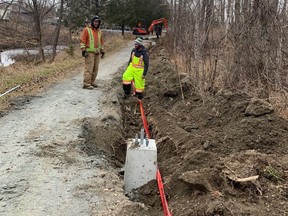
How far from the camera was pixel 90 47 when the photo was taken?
36.2 feet

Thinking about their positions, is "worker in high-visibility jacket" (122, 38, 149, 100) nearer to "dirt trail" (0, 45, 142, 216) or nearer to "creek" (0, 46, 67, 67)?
"dirt trail" (0, 45, 142, 216)

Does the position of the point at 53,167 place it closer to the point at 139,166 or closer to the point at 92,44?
the point at 139,166

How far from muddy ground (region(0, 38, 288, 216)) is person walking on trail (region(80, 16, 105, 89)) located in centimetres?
199

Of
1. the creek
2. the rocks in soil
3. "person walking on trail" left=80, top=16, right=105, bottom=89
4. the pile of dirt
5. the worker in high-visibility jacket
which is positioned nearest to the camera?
the pile of dirt

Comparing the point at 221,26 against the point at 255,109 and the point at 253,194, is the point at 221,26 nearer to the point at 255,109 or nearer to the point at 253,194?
the point at 255,109

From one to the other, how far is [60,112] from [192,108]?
3031 mm

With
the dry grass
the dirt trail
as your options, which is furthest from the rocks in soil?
the dry grass

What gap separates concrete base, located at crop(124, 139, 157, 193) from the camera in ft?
17.3

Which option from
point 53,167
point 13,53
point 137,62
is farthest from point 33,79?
point 13,53

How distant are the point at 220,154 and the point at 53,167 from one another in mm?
2509

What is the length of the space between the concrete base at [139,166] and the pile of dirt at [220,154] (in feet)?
0.53

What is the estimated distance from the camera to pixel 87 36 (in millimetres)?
10859

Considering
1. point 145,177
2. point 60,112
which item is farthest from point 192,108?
point 145,177

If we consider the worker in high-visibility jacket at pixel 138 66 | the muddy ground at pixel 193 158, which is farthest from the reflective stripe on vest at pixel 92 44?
the muddy ground at pixel 193 158
